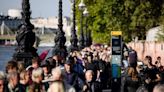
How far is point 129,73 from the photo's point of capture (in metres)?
12.8

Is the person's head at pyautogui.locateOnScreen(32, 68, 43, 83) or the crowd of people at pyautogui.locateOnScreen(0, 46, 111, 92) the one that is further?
the person's head at pyautogui.locateOnScreen(32, 68, 43, 83)

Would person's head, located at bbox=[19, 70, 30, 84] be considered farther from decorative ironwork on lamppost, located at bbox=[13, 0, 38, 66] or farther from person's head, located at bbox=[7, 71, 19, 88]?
decorative ironwork on lamppost, located at bbox=[13, 0, 38, 66]

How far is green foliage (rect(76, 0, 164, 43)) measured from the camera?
2370 inches

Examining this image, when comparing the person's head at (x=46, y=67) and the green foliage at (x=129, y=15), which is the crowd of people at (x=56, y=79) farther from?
the green foliage at (x=129, y=15)

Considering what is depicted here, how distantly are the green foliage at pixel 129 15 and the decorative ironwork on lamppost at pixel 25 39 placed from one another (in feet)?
141

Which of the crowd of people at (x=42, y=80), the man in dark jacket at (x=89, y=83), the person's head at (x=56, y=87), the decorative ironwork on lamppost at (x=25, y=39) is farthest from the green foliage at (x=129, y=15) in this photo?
the person's head at (x=56, y=87)

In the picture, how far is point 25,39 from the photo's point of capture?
616 inches

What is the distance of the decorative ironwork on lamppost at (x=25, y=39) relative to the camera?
1548 centimetres

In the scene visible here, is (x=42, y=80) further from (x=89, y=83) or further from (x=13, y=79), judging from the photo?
(x=89, y=83)

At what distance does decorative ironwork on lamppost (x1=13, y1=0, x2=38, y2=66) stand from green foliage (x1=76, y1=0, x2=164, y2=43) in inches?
1695

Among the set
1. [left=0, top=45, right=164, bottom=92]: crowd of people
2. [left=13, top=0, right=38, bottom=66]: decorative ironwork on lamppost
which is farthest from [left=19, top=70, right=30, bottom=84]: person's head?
[left=13, top=0, right=38, bottom=66]: decorative ironwork on lamppost

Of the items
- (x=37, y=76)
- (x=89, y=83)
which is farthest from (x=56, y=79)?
(x=89, y=83)

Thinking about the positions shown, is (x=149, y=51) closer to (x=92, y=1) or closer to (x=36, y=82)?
A: (x=92, y=1)

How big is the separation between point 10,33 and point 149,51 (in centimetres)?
14338
